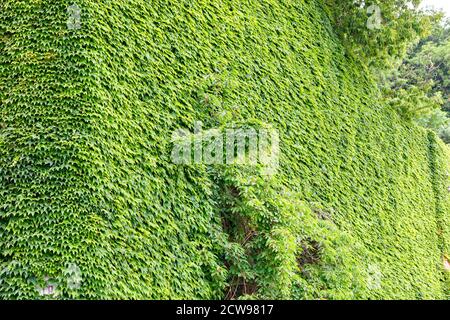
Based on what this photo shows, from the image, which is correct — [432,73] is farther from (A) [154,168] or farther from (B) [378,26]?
(A) [154,168]

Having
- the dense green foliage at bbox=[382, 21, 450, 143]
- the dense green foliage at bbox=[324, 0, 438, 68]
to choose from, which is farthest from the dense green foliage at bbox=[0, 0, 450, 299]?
the dense green foliage at bbox=[382, 21, 450, 143]

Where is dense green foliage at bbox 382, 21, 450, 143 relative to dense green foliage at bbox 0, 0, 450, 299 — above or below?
above

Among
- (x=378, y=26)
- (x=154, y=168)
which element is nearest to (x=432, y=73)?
(x=378, y=26)

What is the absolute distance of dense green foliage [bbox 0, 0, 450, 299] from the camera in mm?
5328

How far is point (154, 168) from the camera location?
6266mm

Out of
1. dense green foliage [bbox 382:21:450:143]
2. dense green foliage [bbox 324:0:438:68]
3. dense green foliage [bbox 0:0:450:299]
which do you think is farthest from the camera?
dense green foliage [bbox 382:21:450:143]

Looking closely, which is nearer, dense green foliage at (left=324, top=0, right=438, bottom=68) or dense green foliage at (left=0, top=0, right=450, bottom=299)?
dense green foliage at (left=0, top=0, right=450, bottom=299)

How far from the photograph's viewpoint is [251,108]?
8.54 m

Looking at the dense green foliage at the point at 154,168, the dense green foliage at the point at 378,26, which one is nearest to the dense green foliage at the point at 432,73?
the dense green foliage at the point at 378,26

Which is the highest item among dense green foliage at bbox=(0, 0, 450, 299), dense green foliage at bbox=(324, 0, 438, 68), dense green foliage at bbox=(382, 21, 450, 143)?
dense green foliage at bbox=(382, 21, 450, 143)

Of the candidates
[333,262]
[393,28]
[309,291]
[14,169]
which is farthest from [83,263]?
[393,28]

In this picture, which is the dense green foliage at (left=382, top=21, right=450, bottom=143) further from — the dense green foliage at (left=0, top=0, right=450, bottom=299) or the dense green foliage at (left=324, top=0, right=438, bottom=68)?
the dense green foliage at (left=0, top=0, right=450, bottom=299)

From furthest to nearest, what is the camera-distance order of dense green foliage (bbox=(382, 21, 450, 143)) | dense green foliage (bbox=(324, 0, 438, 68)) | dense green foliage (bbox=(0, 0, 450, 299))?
dense green foliage (bbox=(382, 21, 450, 143))
dense green foliage (bbox=(324, 0, 438, 68))
dense green foliage (bbox=(0, 0, 450, 299))

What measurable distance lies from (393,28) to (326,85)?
117 inches
